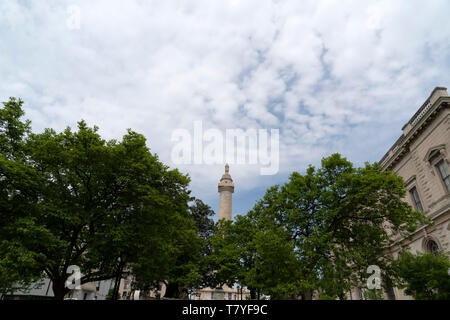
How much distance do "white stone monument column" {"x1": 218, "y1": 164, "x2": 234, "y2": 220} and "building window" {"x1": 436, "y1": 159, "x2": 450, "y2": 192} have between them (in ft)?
138

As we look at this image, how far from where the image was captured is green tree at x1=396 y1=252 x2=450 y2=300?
1301 centimetres

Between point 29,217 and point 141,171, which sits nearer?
point 29,217

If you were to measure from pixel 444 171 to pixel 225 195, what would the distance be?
45510 mm

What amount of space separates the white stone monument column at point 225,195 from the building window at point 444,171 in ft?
138

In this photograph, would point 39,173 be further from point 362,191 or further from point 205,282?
point 205,282

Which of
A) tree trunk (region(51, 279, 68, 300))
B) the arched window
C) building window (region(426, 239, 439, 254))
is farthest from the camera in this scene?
building window (region(426, 239, 439, 254))

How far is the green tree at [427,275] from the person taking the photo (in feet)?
42.7

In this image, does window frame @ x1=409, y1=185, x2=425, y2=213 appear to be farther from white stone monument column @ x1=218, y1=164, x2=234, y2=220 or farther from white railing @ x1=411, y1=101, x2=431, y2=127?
white stone monument column @ x1=218, y1=164, x2=234, y2=220

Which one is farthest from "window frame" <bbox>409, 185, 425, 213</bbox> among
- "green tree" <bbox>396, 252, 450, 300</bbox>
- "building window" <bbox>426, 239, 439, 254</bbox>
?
"green tree" <bbox>396, 252, 450, 300</bbox>

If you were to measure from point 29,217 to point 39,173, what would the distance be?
2.76m

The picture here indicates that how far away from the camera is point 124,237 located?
18.1 m

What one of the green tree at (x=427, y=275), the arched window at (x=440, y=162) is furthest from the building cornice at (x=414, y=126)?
the green tree at (x=427, y=275)
